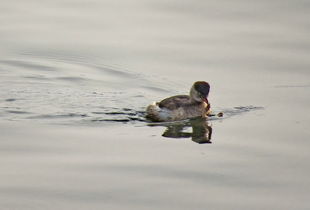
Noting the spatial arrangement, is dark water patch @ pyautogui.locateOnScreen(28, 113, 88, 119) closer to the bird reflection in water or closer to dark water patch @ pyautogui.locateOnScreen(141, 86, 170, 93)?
the bird reflection in water

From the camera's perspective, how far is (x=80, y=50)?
17.5 metres

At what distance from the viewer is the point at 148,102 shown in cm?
1534

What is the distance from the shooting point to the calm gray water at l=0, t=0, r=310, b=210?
11.0 meters

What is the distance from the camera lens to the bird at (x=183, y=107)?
14.6 metres

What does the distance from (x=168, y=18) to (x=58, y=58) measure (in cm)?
311

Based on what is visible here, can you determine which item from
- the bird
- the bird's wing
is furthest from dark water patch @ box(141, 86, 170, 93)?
the bird's wing

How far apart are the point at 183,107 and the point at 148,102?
2.51 ft

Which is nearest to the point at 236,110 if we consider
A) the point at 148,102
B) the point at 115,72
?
the point at 148,102

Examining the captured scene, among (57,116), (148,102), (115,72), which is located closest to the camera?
(57,116)

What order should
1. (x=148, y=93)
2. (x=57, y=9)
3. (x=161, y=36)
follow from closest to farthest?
(x=148, y=93)
(x=161, y=36)
(x=57, y=9)

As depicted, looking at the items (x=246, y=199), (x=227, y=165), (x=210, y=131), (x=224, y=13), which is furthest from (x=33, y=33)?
(x=246, y=199)

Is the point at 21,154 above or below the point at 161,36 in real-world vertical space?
below

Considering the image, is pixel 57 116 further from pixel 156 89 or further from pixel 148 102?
pixel 156 89

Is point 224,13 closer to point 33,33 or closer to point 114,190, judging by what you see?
point 33,33
